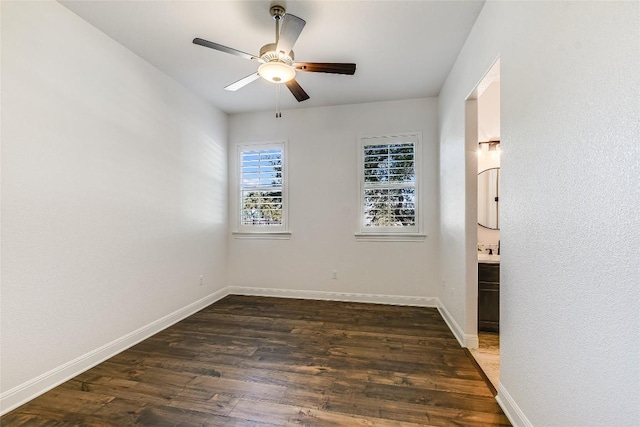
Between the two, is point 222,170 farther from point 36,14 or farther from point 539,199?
Result: point 539,199

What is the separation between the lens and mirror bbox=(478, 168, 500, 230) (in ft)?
12.1

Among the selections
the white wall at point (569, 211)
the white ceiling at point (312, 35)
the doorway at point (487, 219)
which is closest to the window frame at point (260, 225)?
the white ceiling at point (312, 35)

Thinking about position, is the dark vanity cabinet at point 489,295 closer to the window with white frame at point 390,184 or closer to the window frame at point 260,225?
the window with white frame at point 390,184

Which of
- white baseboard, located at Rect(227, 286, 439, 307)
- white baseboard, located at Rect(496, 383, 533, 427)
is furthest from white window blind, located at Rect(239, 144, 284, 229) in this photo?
white baseboard, located at Rect(496, 383, 533, 427)

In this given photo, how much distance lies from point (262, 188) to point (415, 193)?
2.19 metres

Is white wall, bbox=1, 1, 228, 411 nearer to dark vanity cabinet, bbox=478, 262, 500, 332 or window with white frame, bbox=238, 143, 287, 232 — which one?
window with white frame, bbox=238, 143, 287, 232

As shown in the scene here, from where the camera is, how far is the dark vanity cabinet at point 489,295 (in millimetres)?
2980

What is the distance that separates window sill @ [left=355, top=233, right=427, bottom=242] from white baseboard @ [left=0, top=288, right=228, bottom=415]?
95.3 inches

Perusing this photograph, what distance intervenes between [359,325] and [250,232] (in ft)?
6.96

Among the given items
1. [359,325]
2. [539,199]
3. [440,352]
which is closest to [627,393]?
[539,199]

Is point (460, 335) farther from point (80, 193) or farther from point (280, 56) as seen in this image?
point (80, 193)

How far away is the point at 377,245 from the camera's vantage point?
4004mm

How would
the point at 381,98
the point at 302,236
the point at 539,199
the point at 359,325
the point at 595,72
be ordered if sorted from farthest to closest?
the point at 302,236 → the point at 381,98 → the point at 359,325 → the point at 539,199 → the point at 595,72

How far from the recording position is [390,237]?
3963 mm
